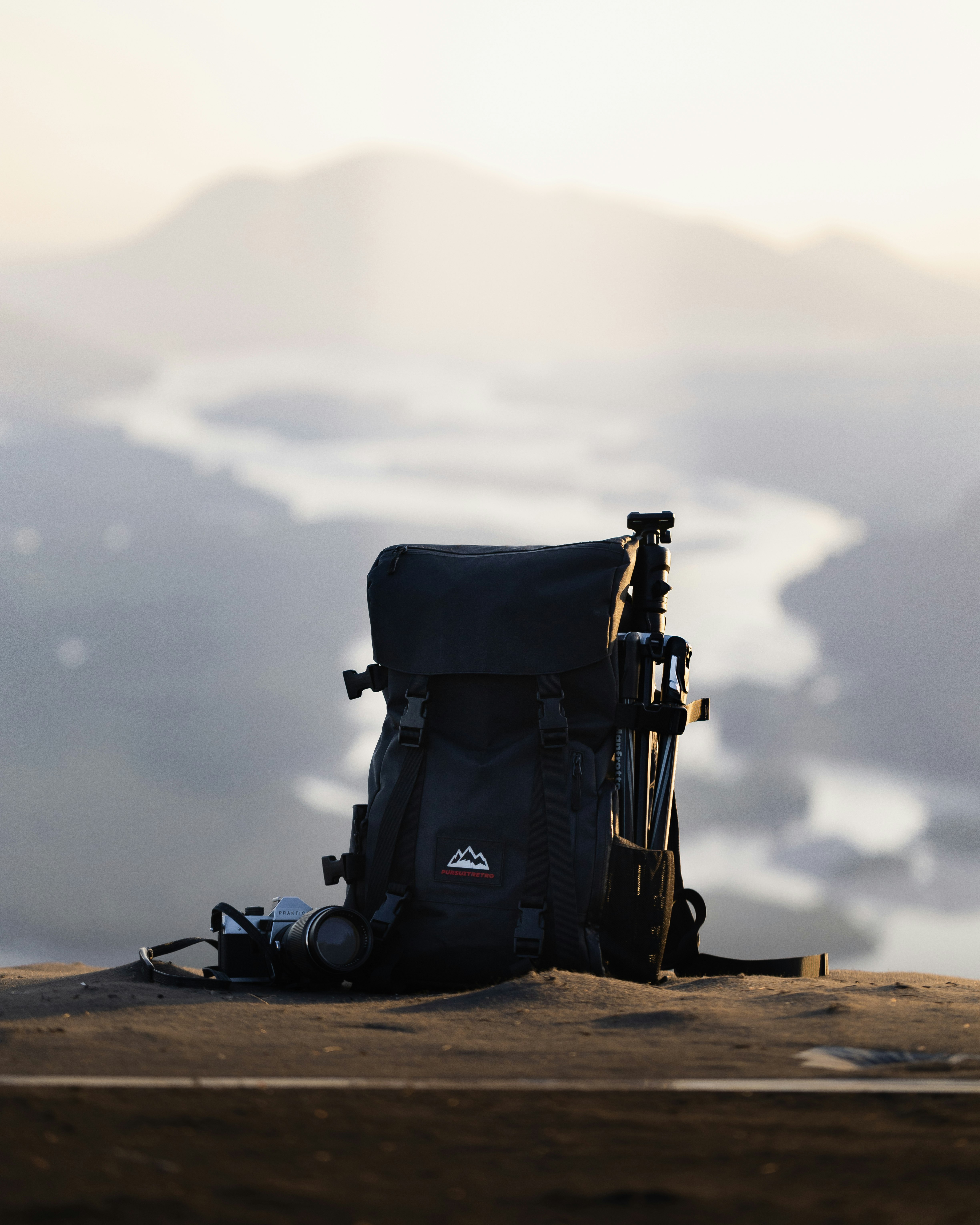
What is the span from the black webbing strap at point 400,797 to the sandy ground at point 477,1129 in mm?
1282

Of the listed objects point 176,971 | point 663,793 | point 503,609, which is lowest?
point 176,971

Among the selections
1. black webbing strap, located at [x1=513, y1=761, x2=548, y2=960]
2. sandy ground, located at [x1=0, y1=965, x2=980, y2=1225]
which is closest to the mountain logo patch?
black webbing strap, located at [x1=513, y1=761, x2=548, y2=960]

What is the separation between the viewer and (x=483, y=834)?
4.90 meters

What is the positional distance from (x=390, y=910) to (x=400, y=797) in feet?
1.56

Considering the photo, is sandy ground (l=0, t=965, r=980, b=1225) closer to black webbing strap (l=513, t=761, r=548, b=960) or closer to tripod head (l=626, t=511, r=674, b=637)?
black webbing strap (l=513, t=761, r=548, b=960)

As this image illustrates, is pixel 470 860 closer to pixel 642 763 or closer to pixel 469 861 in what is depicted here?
pixel 469 861

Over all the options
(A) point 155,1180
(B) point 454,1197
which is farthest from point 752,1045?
(A) point 155,1180

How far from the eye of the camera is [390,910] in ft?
16.0

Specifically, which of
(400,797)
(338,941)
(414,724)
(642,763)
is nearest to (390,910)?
(338,941)

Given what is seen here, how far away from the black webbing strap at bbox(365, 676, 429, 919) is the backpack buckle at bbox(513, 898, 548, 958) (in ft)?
1.98

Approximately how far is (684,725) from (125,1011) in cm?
252

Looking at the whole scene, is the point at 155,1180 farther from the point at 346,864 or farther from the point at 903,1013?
the point at 346,864

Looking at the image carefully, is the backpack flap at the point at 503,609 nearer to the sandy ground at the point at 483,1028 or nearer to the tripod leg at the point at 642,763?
the tripod leg at the point at 642,763

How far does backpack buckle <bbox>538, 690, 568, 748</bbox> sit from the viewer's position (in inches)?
192
